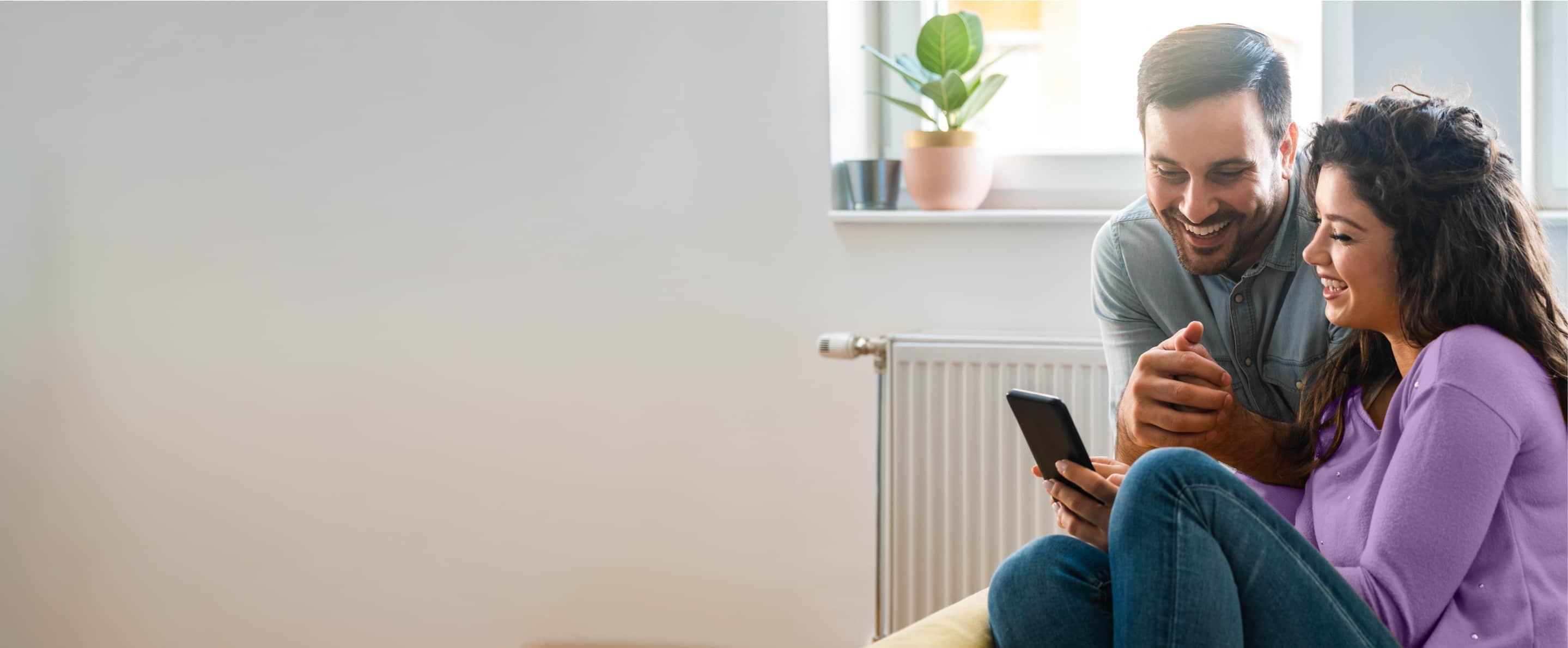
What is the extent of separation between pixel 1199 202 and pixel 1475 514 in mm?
416

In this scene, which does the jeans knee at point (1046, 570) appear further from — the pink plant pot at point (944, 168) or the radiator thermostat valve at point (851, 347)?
the pink plant pot at point (944, 168)

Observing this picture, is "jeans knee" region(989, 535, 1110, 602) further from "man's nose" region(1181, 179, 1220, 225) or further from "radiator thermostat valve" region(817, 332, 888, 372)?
"radiator thermostat valve" region(817, 332, 888, 372)

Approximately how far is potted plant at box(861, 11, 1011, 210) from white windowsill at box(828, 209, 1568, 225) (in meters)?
0.03

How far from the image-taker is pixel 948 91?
62.8 inches

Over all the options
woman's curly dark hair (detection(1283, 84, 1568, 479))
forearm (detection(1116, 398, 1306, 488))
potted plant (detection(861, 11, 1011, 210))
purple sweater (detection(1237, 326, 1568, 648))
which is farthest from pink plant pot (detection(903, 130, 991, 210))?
purple sweater (detection(1237, 326, 1568, 648))

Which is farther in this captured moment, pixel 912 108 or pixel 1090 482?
pixel 912 108

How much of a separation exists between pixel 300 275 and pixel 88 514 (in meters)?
0.57

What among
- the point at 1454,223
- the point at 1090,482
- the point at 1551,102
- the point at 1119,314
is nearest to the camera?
the point at 1454,223

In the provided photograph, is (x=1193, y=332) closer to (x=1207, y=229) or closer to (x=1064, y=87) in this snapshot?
(x=1207, y=229)

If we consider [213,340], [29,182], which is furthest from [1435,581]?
[29,182]

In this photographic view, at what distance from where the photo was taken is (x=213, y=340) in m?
1.90

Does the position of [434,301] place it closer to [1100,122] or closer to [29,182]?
[29,182]

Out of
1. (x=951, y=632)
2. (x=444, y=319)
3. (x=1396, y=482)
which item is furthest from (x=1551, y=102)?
(x=444, y=319)

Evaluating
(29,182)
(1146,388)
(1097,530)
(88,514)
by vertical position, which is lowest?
(88,514)
